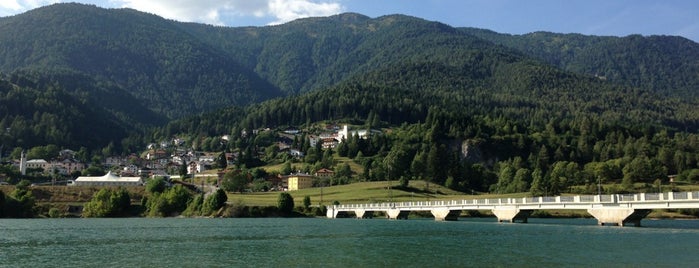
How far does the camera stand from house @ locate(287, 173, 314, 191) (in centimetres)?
18175

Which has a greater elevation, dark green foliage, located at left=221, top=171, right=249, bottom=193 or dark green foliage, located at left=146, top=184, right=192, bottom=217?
dark green foliage, located at left=221, top=171, right=249, bottom=193

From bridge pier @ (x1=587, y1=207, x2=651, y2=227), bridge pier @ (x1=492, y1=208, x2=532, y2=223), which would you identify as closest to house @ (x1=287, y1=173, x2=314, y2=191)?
bridge pier @ (x1=492, y1=208, x2=532, y2=223)

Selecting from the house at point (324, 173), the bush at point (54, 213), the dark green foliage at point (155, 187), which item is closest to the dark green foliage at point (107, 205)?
the bush at point (54, 213)

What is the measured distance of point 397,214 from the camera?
389 feet

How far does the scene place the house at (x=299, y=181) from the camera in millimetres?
181750

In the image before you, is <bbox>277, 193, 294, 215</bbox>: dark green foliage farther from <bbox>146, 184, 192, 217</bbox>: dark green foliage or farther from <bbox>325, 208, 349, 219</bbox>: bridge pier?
<bbox>146, 184, 192, 217</bbox>: dark green foliage

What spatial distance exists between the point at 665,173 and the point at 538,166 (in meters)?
32.5

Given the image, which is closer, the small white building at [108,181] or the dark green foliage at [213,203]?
the dark green foliage at [213,203]

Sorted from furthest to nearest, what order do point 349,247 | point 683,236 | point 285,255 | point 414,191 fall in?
point 414,191 < point 683,236 < point 349,247 < point 285,255

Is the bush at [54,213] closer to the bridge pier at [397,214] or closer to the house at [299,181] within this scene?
the house at [299,181]

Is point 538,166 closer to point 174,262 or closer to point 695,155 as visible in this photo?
point 695,155

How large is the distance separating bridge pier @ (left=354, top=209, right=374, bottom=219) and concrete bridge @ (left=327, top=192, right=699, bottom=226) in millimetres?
3816

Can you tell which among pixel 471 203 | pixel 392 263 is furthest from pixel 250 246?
pixel 471 203

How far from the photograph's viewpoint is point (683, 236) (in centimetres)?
6150
